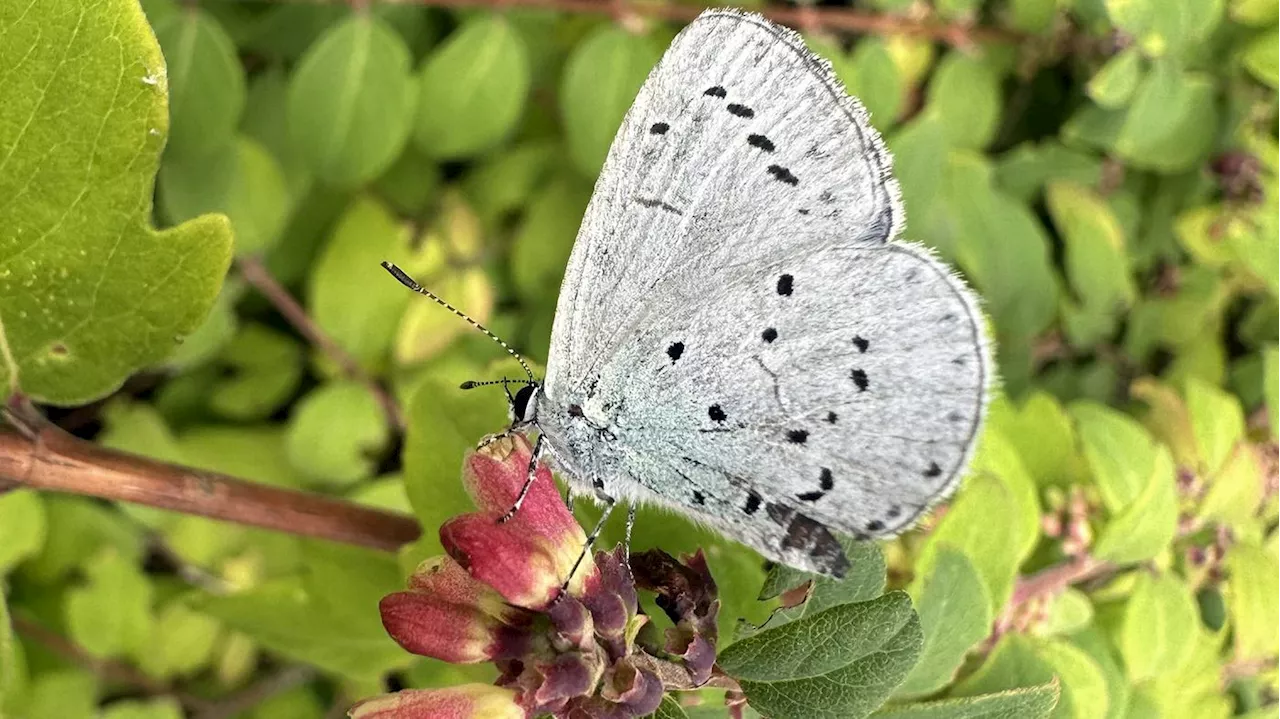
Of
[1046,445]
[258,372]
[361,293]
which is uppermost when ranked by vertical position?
[1046,445]

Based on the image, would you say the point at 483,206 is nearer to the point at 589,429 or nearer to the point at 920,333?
the point at 589,429

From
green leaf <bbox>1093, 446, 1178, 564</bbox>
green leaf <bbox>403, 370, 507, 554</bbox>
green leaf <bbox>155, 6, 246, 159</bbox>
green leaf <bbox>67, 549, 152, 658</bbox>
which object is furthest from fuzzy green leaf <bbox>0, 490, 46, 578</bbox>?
green leaf <bbox>1093, 446, 1178, 564</bbox>

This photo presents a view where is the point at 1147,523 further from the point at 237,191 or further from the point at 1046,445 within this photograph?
the point at 237,191

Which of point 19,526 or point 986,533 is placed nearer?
point 986,533

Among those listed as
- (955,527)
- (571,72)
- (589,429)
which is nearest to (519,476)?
(589,429)

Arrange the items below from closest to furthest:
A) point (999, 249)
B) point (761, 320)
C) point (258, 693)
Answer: point (761, 320) < point (999, 249) < point (258, 693)

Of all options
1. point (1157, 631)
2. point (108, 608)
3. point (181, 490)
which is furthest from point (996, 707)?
point (108, 608)

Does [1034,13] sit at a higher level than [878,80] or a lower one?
higher

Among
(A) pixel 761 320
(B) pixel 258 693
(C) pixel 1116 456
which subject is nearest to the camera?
(A) pixel 761 320
